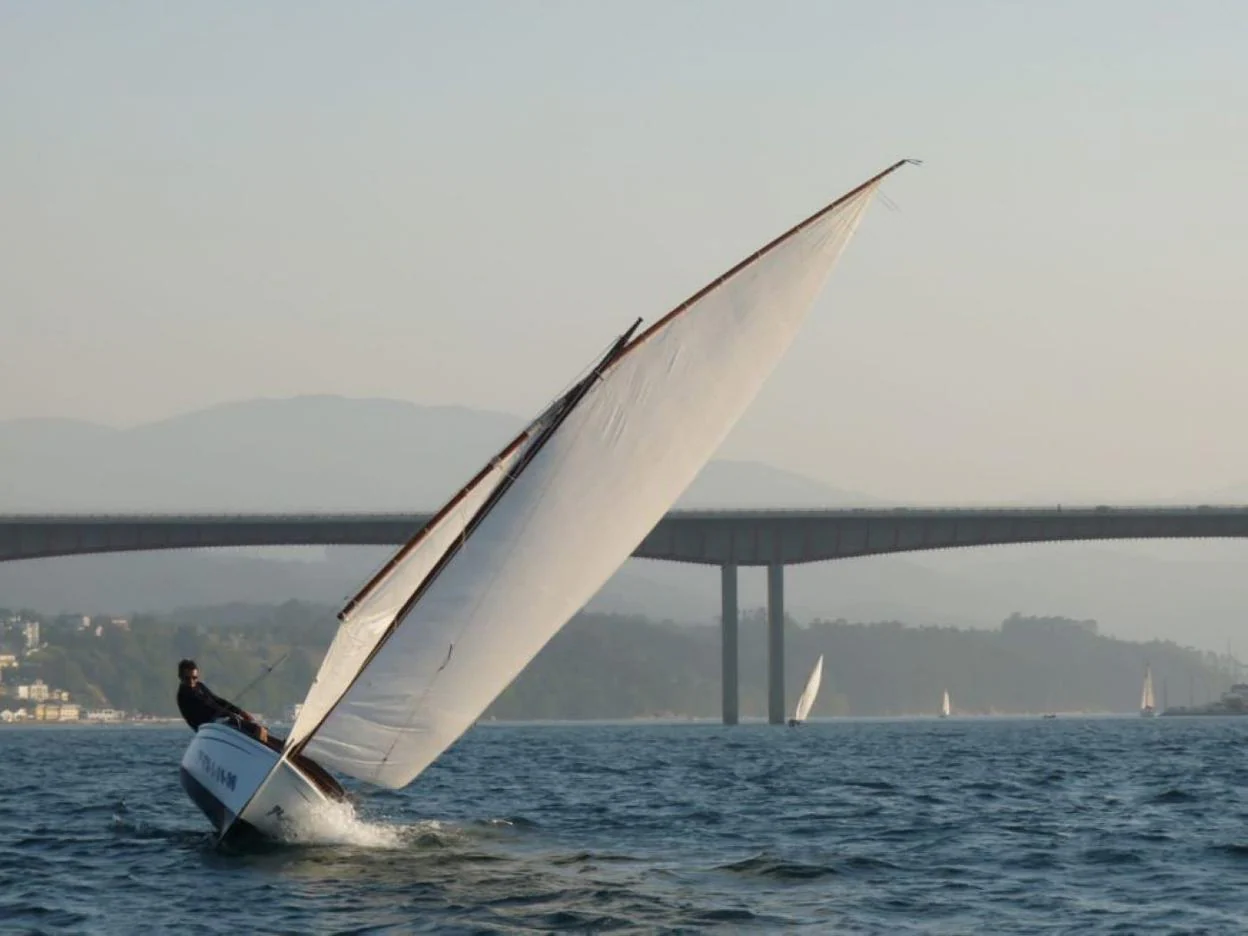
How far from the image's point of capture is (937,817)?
128 feet

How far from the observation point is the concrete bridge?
12269 cm

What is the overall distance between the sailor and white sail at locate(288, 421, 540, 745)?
167 cm

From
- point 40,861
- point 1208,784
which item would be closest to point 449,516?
point 40,861

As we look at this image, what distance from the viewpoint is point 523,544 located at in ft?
100

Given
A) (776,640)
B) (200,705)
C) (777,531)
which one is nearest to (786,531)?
(777,531)

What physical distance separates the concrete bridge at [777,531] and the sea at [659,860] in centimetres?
7148

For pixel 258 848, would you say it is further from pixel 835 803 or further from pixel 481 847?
pixel 835 803

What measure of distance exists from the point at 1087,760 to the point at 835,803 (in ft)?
84.9

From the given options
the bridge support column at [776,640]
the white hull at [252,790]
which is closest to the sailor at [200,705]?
the white hull at [252,790]

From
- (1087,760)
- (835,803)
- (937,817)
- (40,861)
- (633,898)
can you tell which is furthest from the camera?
(1087,760)

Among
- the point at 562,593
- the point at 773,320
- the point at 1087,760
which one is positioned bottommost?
the point at 1087,760

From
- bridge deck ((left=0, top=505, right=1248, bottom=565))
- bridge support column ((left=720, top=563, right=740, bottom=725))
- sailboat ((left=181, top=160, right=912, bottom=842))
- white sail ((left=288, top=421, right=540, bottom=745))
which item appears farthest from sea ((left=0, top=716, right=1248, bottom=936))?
bridge support column ((left=720, top=563, right=740, bottom=725))

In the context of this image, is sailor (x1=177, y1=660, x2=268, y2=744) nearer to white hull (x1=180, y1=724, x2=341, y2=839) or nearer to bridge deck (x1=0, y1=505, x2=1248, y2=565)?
white hull (x1=180, y1=724, x2=341, y2=839)

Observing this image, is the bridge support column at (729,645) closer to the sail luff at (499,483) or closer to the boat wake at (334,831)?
the boat wake at (334,831)
